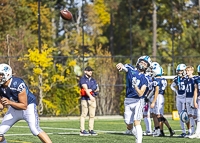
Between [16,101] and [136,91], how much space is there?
2.39m

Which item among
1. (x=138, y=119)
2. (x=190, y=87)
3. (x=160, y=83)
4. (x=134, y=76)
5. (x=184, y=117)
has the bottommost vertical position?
(x=184, y=117)

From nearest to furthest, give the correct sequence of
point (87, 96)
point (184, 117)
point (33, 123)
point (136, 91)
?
point (33, 123), point (136, 91), point (184, 117), point (87, 96)

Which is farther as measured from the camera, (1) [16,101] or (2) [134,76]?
(2) [134,76]

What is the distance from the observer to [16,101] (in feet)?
22.3

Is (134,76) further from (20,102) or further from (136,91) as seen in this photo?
(20,102)

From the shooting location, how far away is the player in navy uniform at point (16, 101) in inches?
257

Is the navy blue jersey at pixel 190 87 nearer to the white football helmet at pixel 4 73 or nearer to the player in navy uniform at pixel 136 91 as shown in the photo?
the player in navy uniform at pixel 136 91

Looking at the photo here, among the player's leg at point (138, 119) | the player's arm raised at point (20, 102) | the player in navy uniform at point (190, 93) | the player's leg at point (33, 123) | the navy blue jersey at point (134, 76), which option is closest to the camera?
the player's arm raised at point (20, 102)

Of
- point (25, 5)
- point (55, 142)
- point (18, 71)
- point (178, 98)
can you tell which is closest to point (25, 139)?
point (55, 142)

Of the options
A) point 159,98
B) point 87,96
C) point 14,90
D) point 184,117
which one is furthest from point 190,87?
point 14,90

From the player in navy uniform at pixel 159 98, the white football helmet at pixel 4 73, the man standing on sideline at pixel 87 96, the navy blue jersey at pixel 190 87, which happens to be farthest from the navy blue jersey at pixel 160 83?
the white football helmet at pixel 4 73

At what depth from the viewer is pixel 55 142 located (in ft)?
31.0

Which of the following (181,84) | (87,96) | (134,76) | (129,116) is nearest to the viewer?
(134,76)

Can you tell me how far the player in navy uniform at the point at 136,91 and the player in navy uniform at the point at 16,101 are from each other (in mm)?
2059
